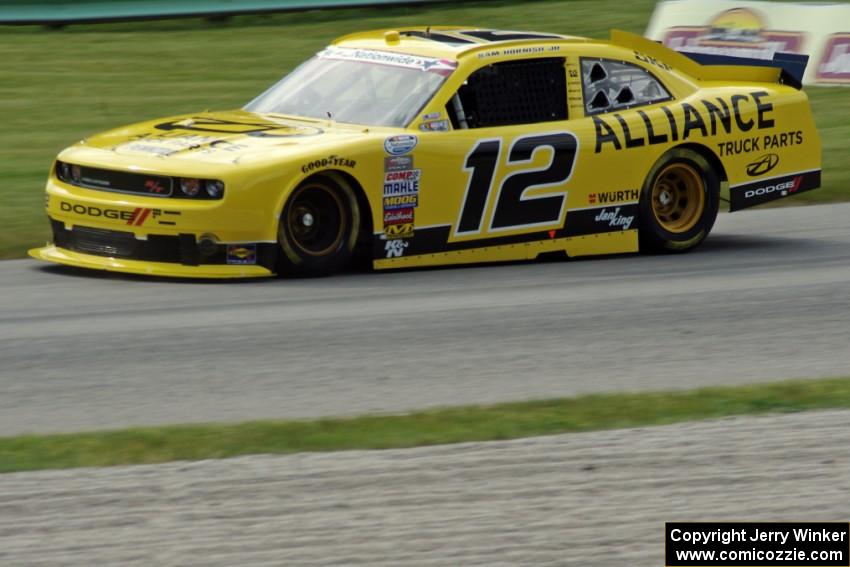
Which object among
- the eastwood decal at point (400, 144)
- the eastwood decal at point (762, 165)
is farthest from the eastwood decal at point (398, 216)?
the eastwood decal at point (762, 165)

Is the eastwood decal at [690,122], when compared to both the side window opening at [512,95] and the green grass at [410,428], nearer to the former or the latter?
the side window opening at [512,95]

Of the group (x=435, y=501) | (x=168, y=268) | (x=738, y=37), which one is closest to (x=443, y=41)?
(x=168, y=268)

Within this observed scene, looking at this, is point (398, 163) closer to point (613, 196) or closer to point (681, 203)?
point (613, 196)

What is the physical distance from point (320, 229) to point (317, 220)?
61mm

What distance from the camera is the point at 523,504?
4.95 metres

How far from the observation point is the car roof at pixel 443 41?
9773 mm

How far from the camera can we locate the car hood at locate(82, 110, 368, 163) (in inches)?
345

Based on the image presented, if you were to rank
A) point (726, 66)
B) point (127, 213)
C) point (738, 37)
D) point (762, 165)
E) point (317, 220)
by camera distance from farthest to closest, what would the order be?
point (738, 37) < point (726, 66) < point (762, 165) < point (317, 220) < point (127, 213)

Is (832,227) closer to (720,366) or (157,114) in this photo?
(720,366)

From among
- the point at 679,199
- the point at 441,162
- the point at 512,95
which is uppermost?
the point at 512,95

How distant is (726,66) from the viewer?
36.2 feet

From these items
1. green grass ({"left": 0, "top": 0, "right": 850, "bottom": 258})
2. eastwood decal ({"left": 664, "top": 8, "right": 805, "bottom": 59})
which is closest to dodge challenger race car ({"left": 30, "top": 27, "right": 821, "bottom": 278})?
green grass ({"left": 0, "top": 0, "right": 850, "bottom": 258})

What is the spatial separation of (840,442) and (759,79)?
5.67 metres

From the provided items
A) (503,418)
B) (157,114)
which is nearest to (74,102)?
(157,114)
